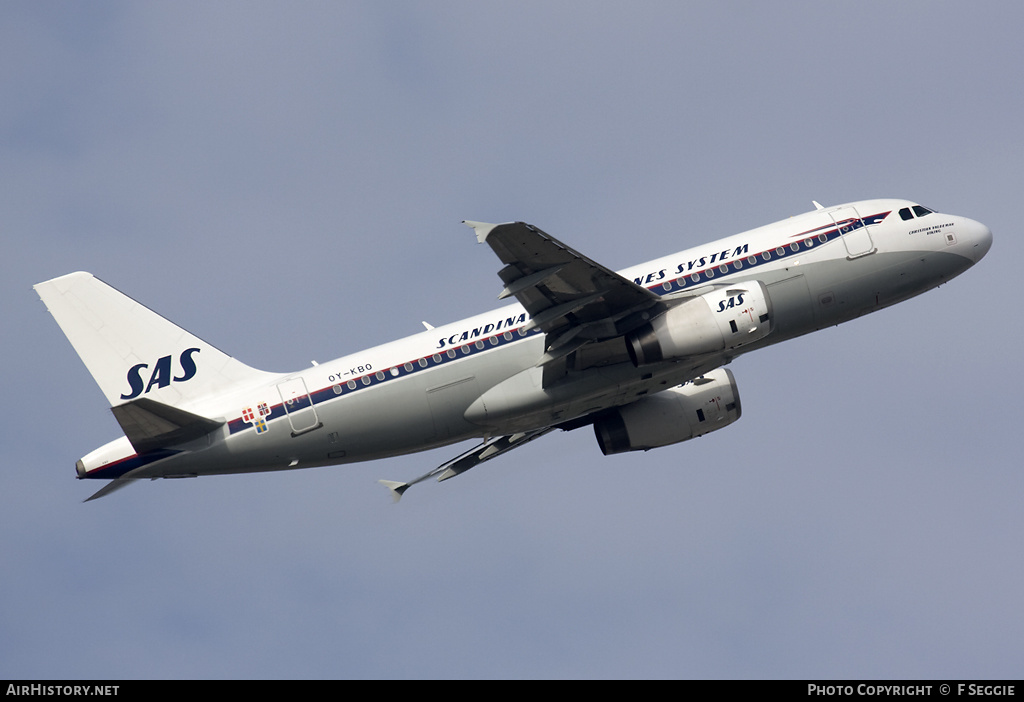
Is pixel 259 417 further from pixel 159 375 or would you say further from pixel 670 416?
pixel 670 416

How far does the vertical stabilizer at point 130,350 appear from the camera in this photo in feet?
147

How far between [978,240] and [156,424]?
31620 mm

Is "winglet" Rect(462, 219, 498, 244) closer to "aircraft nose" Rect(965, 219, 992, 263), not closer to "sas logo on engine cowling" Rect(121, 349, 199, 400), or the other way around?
"sas logo on engine cowling" Rect(121, 349, 199, 400)

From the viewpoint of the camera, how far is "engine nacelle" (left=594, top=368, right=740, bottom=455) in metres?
48.4

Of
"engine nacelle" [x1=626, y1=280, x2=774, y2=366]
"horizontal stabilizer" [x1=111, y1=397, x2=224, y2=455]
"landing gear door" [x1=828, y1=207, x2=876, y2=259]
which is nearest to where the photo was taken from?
"horizontal stabilizer" [x1=111, y1=397, x2=224, y2=455]

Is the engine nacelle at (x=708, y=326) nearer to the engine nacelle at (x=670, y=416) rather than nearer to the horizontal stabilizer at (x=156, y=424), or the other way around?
the engine nacelle at (x=670, y=416)

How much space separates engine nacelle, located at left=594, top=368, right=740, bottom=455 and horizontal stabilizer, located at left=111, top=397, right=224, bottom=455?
51.3 feet

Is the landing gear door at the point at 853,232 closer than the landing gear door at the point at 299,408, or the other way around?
the landing gear door at the point at 299,408

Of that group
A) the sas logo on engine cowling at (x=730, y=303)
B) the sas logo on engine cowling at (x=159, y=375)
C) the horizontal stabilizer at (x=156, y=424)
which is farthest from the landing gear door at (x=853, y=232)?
the sas logo on engine cowling at (x=159, y=375)

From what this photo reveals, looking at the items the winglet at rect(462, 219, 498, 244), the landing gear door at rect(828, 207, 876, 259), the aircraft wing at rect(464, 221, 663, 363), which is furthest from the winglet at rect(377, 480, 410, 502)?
the landing gear door at rect(828, 207, 876, 259)

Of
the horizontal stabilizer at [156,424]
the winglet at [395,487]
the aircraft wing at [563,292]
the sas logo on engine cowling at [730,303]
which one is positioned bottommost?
the winglet at [395,487]

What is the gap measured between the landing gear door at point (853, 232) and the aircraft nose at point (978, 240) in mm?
4419
